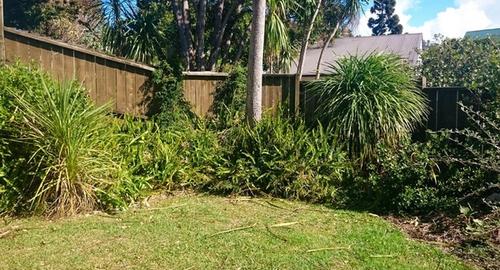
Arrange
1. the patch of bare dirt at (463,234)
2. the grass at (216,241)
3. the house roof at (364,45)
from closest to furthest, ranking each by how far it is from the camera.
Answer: the grass at (216,241)
the patch of bare dirt at (463,234)
the house roof at (364,45)

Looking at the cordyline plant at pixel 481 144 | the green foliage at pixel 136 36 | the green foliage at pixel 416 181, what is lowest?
the green foliage at pixel 416 181

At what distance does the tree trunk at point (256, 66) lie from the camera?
22.1 feet

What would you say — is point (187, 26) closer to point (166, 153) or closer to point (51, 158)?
point (166, 153)

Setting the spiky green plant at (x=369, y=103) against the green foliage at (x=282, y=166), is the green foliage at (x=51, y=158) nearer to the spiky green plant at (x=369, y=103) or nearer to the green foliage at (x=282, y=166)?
the green foliage at (x=282, y=166)

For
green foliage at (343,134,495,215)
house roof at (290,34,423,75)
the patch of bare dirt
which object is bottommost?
the patch of bare dirt

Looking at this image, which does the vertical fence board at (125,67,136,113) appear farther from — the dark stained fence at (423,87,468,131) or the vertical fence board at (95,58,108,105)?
the dark stained fence at (423,87,468,131)

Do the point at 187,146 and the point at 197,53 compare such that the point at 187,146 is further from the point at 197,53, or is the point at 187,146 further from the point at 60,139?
the point at 197,53

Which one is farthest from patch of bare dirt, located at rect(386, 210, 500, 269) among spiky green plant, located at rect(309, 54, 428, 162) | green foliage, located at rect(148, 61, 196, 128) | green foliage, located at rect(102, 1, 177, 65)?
green foliage, located at rect(102, 1, 177, 65)

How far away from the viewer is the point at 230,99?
7449 millimetres

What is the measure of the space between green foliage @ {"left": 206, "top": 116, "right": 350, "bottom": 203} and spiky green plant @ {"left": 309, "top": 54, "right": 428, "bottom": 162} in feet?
1.06

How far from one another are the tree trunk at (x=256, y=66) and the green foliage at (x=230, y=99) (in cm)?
40

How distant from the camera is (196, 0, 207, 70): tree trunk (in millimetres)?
10694

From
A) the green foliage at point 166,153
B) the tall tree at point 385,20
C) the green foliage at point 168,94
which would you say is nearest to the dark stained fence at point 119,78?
the green foliage at point 168,94

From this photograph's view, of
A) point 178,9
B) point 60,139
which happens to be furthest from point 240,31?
point 60,139
